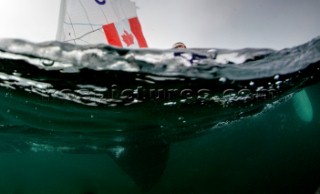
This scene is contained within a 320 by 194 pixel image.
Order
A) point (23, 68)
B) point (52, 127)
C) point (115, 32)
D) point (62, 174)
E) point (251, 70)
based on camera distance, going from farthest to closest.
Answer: point (62, 174), point (115, 32), point (52, 127), point (251, 70), point (23, 68)

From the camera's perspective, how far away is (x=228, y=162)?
31.0m

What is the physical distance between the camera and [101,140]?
38.8 ft

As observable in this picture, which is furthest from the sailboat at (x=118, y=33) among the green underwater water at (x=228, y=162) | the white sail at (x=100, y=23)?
the green underwater water at (x=228, y=162)

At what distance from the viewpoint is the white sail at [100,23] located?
8.84 metres

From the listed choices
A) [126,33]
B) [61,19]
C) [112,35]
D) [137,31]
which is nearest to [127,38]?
[126,33]

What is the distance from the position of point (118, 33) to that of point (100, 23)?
741 millimetres

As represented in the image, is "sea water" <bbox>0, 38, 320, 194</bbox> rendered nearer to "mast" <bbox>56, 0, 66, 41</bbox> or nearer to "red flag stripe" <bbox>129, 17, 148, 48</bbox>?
"mast" <bbox>56, 0, 66, 41</bbox>

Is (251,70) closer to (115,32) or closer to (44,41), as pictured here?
(44,41)

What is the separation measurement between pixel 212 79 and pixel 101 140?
766 cm

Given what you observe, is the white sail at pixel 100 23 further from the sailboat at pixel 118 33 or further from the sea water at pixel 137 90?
the sea water at pixel 137 90

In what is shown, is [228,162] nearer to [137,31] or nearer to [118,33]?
[137,31]

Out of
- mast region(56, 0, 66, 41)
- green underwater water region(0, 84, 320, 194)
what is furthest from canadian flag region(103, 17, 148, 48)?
green underwater water region(0, 84, 320, 194)

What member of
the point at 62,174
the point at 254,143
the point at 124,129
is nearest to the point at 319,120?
the point at 254,143

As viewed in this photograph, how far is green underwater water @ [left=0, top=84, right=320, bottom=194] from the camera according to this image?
1791 centimetres
